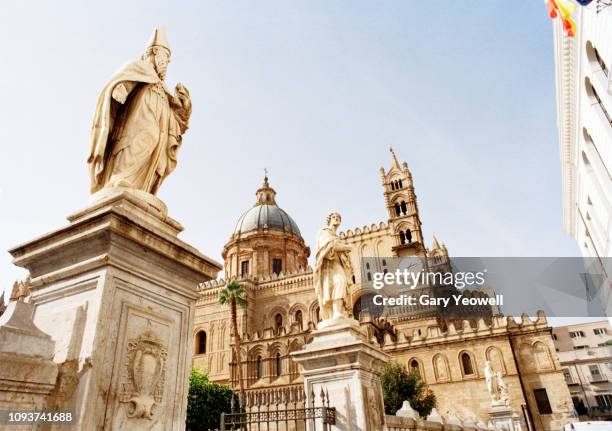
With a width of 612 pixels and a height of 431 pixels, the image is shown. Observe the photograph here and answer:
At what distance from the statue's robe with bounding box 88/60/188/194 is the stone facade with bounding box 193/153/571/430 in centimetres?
1674

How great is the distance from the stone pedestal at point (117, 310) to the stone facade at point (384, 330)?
1674cm

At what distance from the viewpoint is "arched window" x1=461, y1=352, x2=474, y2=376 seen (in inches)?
1185

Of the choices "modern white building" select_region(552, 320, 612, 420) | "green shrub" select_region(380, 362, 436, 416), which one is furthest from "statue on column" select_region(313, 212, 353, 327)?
"modern white building" select_region(552, 320, 612, 420)

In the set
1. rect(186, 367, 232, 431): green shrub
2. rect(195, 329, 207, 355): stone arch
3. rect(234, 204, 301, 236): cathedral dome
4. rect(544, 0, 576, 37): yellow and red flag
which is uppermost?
rect(234, 204, 301, 236): cathedral dome

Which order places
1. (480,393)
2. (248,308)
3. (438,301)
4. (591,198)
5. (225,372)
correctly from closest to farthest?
(591,198) < (480,393) < (438,301) < (225,372) < (248,308)

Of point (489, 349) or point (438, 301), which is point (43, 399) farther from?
point (438, 301)

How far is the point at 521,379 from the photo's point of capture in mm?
29281

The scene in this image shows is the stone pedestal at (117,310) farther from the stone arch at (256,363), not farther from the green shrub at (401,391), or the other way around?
the stone arch at (256,363)

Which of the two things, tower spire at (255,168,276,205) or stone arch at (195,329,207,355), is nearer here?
stone arch at (195,329,207,355)

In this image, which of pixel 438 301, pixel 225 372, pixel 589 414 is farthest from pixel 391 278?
pixel 589 414

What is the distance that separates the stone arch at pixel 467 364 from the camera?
29.9 m

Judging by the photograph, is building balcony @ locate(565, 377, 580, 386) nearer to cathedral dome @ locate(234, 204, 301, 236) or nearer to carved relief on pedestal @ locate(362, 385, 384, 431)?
cathedral dome @ locate(234, 204, 301, 236)

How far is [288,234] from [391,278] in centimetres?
1593

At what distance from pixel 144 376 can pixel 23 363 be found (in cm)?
69
